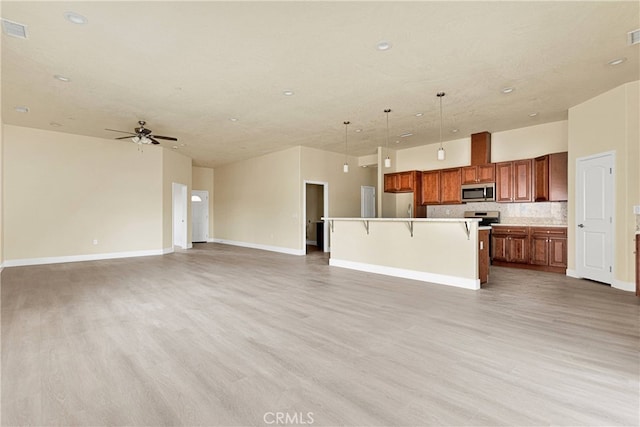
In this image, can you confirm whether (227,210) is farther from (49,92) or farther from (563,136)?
(563,136)

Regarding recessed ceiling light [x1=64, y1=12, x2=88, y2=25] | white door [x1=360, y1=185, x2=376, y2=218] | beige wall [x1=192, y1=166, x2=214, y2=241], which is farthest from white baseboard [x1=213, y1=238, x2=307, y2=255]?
recessed ceiling light [x1=64, y1=12, x2=88, y2=25]

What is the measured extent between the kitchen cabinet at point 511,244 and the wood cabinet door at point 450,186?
1186 millimetres

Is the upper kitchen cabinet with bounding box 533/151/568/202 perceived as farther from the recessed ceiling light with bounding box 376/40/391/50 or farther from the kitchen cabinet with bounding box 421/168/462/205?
the recessed ceiling light with bounding box 376/40/391/50

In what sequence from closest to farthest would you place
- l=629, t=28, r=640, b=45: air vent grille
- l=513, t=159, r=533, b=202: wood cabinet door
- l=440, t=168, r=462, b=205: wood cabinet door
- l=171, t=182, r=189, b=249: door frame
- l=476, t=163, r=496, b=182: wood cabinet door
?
1. l=629, t=28, r=640, b=45: air vent grille
2. l=513, t=159, r=533, b=202: wood cabinet door
3. l=476, t=163, r=496, b=182: wood cabinet door
4. l=440, t=168, r=462, b=205: wood cabinet door
5. l=171, t=182, r=189, b=249: door frame

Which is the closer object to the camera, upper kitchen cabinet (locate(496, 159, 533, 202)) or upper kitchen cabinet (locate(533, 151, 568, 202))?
upper kitchen cabinet (locate(533, 151, 568, 202))

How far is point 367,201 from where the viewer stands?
10.3 m

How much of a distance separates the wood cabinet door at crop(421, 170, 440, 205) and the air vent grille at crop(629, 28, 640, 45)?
4.65m

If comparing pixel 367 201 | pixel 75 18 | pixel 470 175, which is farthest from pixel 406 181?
pixel 75 18

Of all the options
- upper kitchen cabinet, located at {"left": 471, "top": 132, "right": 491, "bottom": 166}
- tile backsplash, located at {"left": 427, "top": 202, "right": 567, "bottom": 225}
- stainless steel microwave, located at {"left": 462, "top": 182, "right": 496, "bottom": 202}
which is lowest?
tile backsplash, located at {"left": 427, "top": 202, "right": 567, "bottom": 225}

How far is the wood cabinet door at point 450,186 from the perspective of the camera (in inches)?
298

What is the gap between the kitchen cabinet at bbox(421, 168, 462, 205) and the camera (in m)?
7.61

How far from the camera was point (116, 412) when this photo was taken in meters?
1.80

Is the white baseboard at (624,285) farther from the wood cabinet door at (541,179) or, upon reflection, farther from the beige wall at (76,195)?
the beige wall at (76,195)

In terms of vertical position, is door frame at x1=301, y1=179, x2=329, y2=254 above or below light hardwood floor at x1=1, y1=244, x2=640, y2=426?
above
